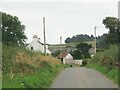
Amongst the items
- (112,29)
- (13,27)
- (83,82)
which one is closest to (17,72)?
(83,82)

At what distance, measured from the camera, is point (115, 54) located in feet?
122

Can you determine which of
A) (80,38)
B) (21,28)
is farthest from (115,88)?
(80,38)

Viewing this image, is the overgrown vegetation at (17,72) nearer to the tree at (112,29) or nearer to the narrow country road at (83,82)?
the narrow country road at (83,82)

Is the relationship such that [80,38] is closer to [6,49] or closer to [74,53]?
[74,53]

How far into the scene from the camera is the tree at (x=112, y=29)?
7631 cm

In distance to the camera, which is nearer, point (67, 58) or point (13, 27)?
point (13, 27)

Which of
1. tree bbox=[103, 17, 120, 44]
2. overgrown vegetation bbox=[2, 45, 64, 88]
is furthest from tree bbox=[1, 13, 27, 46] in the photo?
overgrown vegetation bbox=[2, 45, 64, 88]

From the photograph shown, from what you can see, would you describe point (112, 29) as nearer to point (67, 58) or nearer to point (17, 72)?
point (67, 58)

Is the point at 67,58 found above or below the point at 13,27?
below

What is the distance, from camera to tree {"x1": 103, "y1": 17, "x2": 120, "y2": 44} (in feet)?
250

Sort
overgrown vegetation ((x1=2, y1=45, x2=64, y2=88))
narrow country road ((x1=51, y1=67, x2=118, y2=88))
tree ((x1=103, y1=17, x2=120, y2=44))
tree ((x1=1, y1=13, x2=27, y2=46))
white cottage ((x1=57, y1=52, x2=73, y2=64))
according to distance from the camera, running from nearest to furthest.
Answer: overgrown vegetation ((x1=2, y1=45, x2=64, y2=88)) → narrow country road ((x1=51, y1=67, x2=118, y2=88)) → tree ((x1=103, y1=17, x2=120, y2=44)) → tree ((x1=1, y1=13, x2=27, y2=46)) → white cottage ((x1=57, y1=52, x2=73, y2=64))

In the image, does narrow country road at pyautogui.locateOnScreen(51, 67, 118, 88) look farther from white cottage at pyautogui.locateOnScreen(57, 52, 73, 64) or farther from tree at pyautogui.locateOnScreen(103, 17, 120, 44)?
white cottage at pyautogui.locateOnScreen(57, 52, 73, 64)

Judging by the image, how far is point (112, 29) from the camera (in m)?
81.2

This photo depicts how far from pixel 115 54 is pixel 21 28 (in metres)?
51.8
